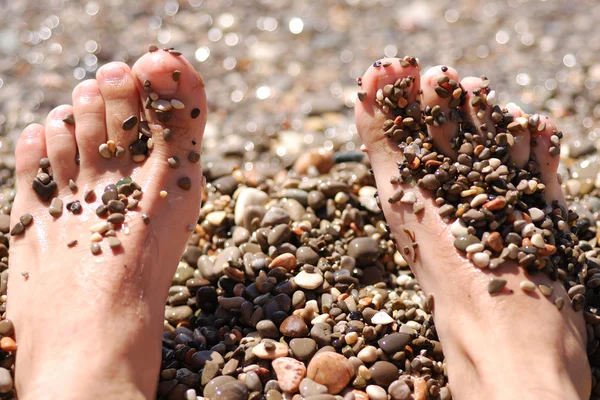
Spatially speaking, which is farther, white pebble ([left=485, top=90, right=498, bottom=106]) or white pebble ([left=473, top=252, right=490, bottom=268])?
white pebble ([left=485, top=90, right=498, bottom=106])

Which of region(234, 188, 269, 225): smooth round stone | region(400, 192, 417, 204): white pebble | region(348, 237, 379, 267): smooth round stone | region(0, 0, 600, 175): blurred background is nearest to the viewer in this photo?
region(400, 192, 417, 204): white pebble

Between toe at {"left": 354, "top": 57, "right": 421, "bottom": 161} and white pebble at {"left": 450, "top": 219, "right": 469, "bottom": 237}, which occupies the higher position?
toe at {"left": 354, "top": 57, "right": 421, "bottom": 161}

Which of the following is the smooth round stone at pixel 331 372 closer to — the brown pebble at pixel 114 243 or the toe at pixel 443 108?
the brown pebble at pixel 114 243

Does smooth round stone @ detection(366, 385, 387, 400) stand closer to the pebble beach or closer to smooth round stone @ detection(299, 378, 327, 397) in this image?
the pebble beach

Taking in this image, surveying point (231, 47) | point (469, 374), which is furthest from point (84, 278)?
point (231, 47)

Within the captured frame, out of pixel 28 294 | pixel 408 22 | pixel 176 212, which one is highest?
pixel 408 22

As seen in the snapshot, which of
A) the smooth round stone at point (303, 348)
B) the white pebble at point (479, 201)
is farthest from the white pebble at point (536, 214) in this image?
the smooth round stone at point (303, 348)

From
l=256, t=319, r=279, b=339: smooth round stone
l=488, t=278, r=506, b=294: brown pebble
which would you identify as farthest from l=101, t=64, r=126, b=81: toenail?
l=488, t=278, r=506, b=294: brown pebble

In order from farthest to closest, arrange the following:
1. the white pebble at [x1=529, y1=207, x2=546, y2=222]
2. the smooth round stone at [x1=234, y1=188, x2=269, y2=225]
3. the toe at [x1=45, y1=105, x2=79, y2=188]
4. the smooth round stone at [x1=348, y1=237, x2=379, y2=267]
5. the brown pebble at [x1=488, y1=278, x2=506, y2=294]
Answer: the smooth round stone at [x1=234, y1=188, x2=269, y2=225]
the smooth round stone at [x1=348, y1=237, x2=379, y2=267]
the toe at [x1=45, y1=105, x2=79, y2=188]
the white pebble at [x1=529, y1=207, x2=546, y2=222]
the brown pebble at [x1=488, y1=278, x2=506, y2=294]

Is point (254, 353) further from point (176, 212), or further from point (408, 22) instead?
point (408, 22)

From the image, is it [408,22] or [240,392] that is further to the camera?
[408,22]
